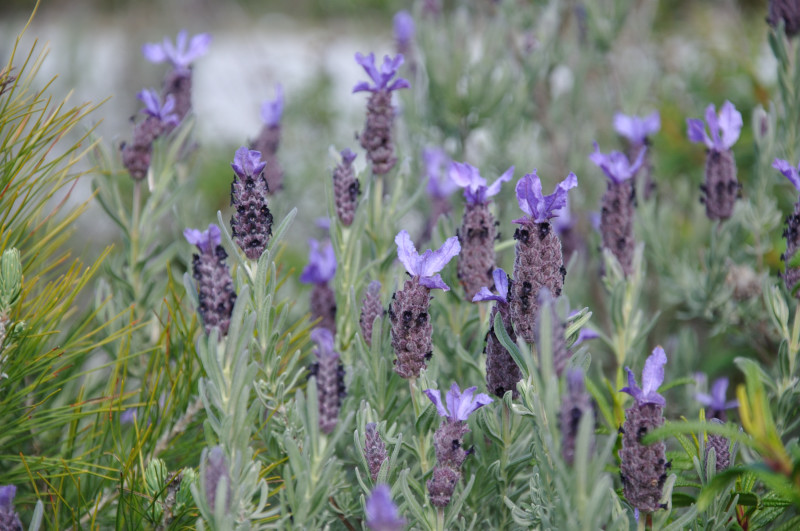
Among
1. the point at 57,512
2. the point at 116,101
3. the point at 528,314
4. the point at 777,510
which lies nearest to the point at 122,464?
the point at 57,512

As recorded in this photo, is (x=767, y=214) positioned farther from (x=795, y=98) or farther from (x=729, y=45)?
(x=729, y=45)

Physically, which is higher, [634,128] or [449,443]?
[634,128]

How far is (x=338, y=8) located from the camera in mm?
7234

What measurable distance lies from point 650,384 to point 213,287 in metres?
0.75

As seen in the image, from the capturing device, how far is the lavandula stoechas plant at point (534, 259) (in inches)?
46.3

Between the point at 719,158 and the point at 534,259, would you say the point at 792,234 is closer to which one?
the point at 719,158

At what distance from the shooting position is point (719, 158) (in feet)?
5.82

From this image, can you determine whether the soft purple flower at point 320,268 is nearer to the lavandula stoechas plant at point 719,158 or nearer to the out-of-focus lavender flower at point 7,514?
the out-of-focus lavender flower at point 7,514

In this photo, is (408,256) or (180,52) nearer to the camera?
(408,256)

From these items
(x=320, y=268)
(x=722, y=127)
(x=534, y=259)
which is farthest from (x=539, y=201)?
(x=722, y=127)

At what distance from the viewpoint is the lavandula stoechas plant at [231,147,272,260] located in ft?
4.07

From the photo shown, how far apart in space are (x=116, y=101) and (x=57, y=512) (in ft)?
15.3

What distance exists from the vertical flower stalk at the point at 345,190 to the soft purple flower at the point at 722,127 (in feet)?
2.64

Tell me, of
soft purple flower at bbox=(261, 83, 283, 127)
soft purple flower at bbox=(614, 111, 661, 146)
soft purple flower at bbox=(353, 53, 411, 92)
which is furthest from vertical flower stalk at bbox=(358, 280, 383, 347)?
soft purple flower at bbox=(614, 111, 661, 146)
